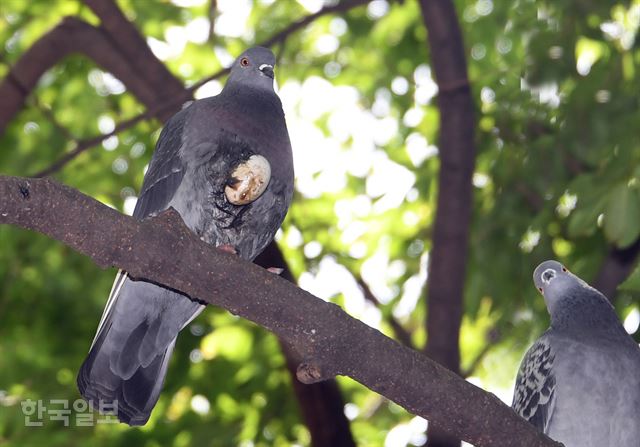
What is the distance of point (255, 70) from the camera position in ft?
15.8

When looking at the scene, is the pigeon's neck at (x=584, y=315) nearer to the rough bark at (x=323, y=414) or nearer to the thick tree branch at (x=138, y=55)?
the rough bark at (x=323, y=414)

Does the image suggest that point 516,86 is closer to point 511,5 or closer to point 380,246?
point 511,5

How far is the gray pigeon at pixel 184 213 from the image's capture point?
4152 mm

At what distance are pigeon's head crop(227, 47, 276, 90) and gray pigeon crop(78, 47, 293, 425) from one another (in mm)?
213

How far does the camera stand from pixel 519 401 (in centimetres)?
459

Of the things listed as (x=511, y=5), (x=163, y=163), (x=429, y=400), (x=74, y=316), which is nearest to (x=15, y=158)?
(x=74, y=316)

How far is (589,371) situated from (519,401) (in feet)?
1.28

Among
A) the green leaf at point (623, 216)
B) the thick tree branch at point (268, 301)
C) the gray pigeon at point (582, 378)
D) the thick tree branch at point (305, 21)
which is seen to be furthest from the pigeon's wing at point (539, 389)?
the thick tree branch at point (305, 21)

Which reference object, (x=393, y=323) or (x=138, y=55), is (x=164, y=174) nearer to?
(x=138, y=55)

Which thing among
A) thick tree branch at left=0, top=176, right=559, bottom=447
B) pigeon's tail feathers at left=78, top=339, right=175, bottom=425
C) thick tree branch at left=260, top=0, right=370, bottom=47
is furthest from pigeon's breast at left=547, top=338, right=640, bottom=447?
thick tree branch at left=260, top=0, right=370, bottom=47

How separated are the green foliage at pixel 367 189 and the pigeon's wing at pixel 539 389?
641 millimetres

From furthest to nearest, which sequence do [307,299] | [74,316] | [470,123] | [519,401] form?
[74,316] < [470,123] < [519,401] < [307,299]

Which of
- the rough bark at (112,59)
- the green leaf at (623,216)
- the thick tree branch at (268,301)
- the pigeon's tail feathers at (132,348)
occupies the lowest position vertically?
the thick tree branch at (268,301)

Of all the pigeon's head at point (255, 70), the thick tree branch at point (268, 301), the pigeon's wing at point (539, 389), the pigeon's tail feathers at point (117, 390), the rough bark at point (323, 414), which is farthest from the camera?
the rough bark at point (323, 414)
